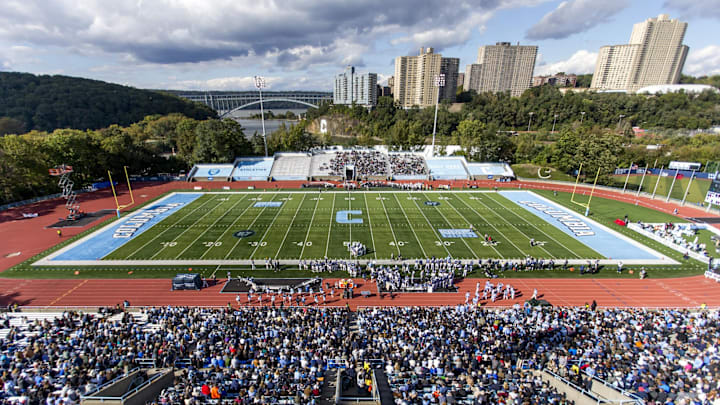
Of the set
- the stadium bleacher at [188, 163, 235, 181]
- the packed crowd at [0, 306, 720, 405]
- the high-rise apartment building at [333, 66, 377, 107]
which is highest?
the high-rise apartment building at [333, 66, 377, 107]

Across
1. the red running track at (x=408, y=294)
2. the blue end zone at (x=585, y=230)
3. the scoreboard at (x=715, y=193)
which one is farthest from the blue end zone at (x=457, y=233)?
the scoreboard at (x=715, y=193)

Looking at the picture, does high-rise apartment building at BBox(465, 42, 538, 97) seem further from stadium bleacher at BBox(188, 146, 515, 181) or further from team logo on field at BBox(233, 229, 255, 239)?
team logo on field at BBox(233, 229, 255, 239)

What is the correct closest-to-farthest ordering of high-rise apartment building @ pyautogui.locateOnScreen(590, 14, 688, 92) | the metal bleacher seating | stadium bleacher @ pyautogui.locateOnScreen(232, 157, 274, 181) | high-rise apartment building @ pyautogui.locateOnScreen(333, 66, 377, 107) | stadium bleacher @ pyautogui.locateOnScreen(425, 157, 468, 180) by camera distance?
stadium bleacher @ pyautogui.locateOnScreen(232, 157, 274, 181), stadium bleacher @ pyautogui.locateOnScreen(425, 157, 468, 180), the metal bleacher seating, high-rise apartment building @ pyautogui.locateOnScreen(590, 14, 688, 92), high-rise apartment building @ pyautogui.locateOnScreen(333, 66, 377, 107)

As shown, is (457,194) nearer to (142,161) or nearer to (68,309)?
(68,309)

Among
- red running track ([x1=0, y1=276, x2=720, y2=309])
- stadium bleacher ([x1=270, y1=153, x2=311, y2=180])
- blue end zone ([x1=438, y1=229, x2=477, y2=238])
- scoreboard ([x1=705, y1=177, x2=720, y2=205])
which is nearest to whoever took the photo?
red running track ([x1=0, y1=276, x2=720, y2=309])

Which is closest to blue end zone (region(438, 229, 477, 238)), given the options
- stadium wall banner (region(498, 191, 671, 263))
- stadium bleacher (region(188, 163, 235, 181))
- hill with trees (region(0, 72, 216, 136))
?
stadium wall banner (region(498, 191, 671, 263))

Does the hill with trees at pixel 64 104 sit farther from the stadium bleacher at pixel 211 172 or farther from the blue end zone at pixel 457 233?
the blue end zone at pixel 457 233

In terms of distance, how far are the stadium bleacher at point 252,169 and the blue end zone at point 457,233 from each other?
34.8 m

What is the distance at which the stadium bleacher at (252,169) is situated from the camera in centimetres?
5584

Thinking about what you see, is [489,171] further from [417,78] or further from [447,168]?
[417,78]

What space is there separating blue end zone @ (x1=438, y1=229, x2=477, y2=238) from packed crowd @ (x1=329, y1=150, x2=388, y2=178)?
24629mm

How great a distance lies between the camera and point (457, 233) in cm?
3253

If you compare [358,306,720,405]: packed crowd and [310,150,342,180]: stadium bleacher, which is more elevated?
[310,150,342,180]: stadium bleacher

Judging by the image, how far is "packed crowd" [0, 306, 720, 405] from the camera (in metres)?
11.5
